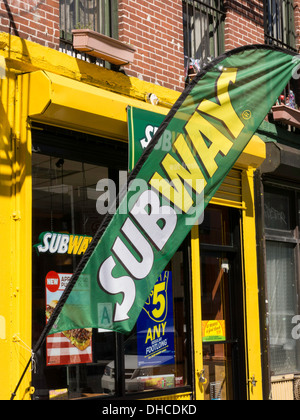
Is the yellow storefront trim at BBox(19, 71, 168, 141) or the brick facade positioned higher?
the brick facade

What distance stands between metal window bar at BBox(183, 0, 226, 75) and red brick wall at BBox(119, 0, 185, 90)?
1.36 feet

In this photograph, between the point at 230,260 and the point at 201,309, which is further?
the point at 230,260

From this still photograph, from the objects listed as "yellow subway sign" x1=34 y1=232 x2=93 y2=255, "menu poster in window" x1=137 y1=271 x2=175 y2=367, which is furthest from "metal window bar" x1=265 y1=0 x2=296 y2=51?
"yellow subway sign" x1=34 y1=232 x2=93 y2=255

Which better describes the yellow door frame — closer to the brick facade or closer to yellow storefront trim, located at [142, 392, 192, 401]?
yellow storefront trim, located at [142, 392, 192, 401]

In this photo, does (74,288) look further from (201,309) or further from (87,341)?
(201,309)

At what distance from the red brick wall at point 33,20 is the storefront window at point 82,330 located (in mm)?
1116

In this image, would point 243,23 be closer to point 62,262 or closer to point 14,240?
point 62,262

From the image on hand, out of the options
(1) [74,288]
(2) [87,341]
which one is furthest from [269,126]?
(1) [74,288]

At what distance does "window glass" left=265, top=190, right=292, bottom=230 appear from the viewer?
1081 cm

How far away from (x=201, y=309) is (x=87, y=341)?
2.07 meters

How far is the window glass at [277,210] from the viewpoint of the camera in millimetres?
10812

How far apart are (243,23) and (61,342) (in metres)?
5.76

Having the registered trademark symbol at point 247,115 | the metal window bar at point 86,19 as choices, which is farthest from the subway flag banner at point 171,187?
the metal window bar at point 86,19

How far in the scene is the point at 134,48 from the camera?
27.6 ft
